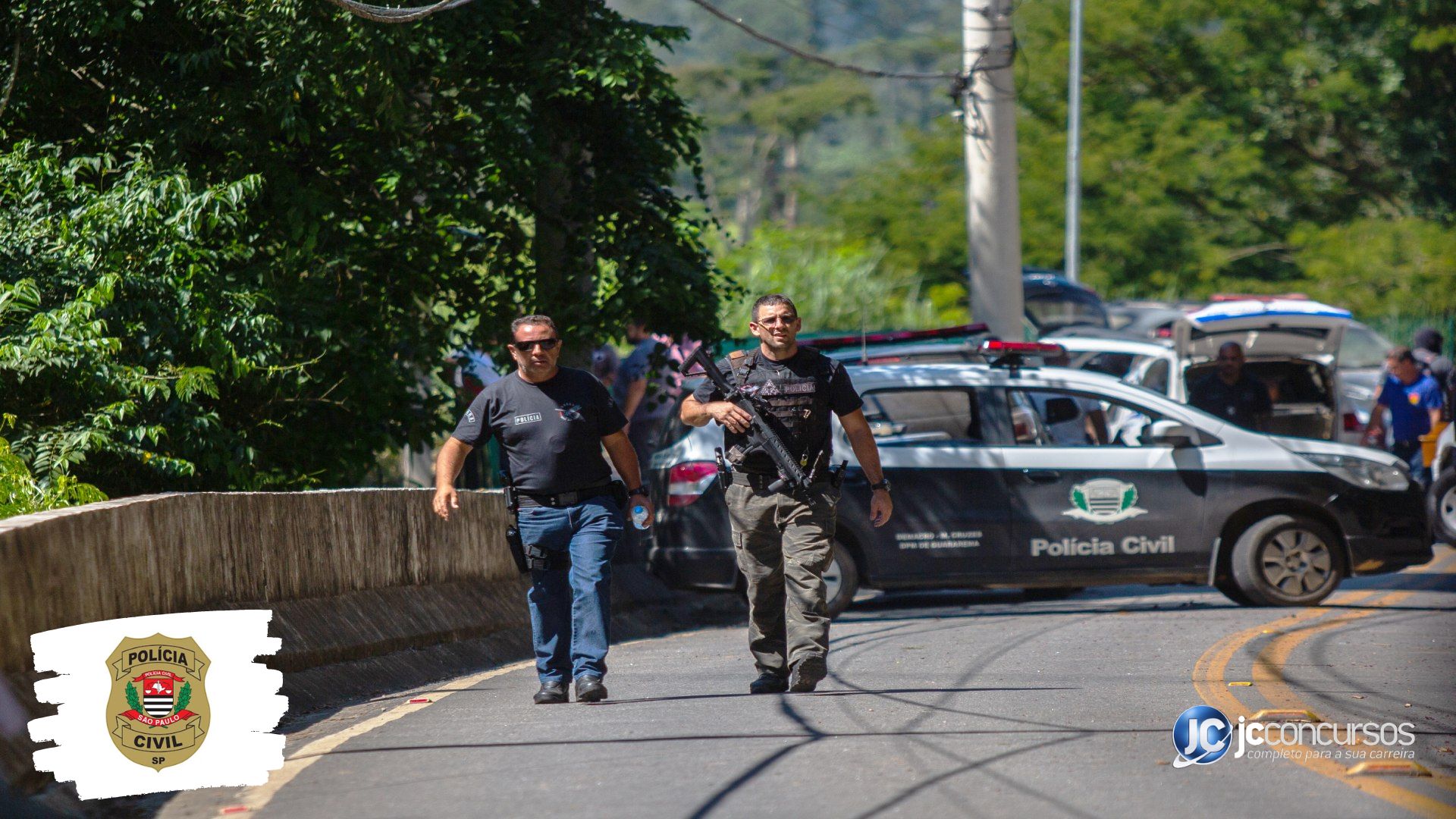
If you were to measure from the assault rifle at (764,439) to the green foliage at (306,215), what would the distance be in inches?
116

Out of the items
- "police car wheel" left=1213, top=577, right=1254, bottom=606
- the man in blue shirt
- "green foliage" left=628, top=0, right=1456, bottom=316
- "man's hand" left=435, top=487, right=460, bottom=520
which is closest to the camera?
"man's hand" left=435, top=487, right=460, bottom=520

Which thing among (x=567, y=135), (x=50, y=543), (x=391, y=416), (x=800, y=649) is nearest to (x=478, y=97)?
(x=567, y=135)

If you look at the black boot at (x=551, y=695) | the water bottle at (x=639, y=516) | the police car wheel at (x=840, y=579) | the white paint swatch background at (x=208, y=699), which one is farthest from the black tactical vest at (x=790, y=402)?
the police car wheel at (x=840, y=579)

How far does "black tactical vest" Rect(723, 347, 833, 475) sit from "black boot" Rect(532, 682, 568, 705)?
1254mm

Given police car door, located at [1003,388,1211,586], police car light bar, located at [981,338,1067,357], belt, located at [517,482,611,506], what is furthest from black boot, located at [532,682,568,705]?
police car light bar, located at [981,338,1067,357]

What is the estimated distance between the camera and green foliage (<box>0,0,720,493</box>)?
382 inches

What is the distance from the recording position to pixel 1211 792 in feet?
18.8

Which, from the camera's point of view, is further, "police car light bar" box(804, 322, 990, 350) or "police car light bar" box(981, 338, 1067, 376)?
"police car light bar" box(804, 322, 990, 350)

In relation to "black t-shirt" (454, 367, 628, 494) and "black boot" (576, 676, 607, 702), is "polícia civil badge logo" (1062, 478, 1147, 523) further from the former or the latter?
"black boot" (576, 676, 607, 702)

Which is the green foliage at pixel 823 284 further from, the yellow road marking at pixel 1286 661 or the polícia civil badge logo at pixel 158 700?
the polícia civil badge logo at pixel 158 700

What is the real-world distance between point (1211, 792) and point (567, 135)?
7726 mm

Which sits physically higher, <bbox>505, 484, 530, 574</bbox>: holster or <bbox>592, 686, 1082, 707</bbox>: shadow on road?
<bbox>505, 484, 530, 574</bbox>: holster

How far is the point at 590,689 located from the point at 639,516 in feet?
2.53

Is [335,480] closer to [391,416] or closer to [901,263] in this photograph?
[391,416]
